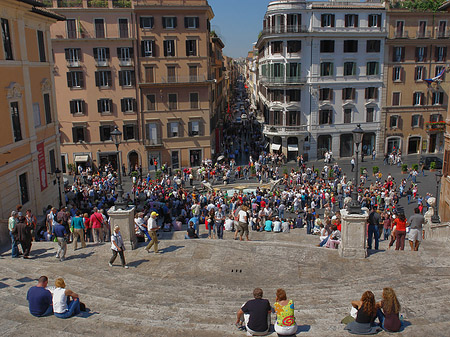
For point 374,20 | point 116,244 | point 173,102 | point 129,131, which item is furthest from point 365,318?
point 374,20

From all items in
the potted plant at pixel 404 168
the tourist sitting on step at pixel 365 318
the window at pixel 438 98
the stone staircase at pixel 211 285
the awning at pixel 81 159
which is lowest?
the potted plant at pixel 404 168

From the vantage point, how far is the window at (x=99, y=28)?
41062 mm

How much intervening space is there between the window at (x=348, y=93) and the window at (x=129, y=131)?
2178 centimetres

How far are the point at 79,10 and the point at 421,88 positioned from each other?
116 feet

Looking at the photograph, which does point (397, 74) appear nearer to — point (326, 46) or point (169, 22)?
point (326, 46)

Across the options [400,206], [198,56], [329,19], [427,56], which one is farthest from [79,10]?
[427,56]

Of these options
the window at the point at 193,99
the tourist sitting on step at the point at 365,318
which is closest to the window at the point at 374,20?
the window at the point at 193,99

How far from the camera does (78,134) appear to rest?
4278 cm

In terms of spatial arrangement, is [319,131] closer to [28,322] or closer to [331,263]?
[331,263]

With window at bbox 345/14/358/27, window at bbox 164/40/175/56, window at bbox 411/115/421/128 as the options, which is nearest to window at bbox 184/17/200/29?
window at bbox 164/40/175/56

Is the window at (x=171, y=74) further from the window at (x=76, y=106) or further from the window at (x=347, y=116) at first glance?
the window at (x=347, y=116)

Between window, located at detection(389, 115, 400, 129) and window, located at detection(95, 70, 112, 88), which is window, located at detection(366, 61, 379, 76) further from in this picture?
window, located at detection(95, 70, 112, 88)

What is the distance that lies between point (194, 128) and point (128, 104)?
22.2ft

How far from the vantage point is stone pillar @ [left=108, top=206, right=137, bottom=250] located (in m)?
15.1
